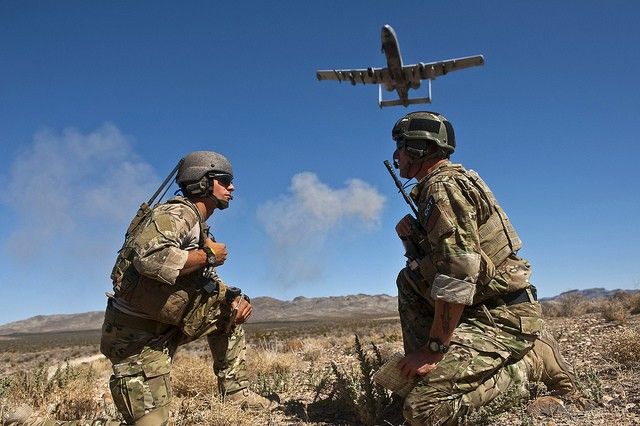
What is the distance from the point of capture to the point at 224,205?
431 cm

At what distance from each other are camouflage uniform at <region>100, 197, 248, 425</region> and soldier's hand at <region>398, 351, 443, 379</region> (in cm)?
165

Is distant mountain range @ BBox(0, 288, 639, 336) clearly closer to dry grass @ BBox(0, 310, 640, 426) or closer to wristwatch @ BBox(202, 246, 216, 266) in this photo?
dry grass @ BBox(0, 310, 640, 426)

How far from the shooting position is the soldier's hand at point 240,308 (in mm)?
4480

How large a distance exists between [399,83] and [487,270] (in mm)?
28165

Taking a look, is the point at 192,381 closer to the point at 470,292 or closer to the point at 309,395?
the point at 309,395

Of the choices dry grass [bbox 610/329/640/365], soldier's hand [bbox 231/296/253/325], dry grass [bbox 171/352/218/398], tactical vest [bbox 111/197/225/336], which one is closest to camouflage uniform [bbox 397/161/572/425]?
soldier's hand [bbox 231/296/253/325]

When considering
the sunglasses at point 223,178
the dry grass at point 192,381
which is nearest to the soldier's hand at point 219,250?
the sunglasses at point 223,178

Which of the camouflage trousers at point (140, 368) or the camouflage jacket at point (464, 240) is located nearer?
the camouflage jacket at point (464, 240)

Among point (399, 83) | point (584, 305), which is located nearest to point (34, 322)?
point (399, 83)

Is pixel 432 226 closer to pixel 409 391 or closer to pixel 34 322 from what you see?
pixel 409 391

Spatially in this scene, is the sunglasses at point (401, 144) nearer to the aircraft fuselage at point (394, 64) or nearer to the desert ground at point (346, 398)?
the desert ground at point (346, 398)

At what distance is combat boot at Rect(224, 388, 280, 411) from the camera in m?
4.48

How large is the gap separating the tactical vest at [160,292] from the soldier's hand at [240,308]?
0.40 metres

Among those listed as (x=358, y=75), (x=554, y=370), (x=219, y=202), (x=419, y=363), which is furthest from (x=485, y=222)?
(x=358, y=75)
